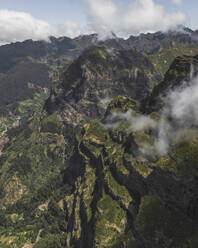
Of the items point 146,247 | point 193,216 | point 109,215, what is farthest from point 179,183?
point 109,215

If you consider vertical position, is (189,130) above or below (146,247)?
above

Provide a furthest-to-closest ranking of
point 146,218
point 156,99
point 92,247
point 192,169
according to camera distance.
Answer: point 156,99 → point 92,247 → point 146,218 → point 192,169

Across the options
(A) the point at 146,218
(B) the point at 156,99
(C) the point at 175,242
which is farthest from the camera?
(B) the point at 156,99

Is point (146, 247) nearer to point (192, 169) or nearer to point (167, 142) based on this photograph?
point (192, 169)

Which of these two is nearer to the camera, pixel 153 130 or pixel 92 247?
pixel 92 247

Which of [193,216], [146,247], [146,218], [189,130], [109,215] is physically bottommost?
[109,215]

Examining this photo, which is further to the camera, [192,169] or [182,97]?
[182,97]

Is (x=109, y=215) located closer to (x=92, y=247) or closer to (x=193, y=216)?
(x=92, y=247)

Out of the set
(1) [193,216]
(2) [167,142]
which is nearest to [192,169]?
(1) [193,216]

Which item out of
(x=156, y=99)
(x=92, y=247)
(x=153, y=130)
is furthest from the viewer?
(x=156, y=99)
